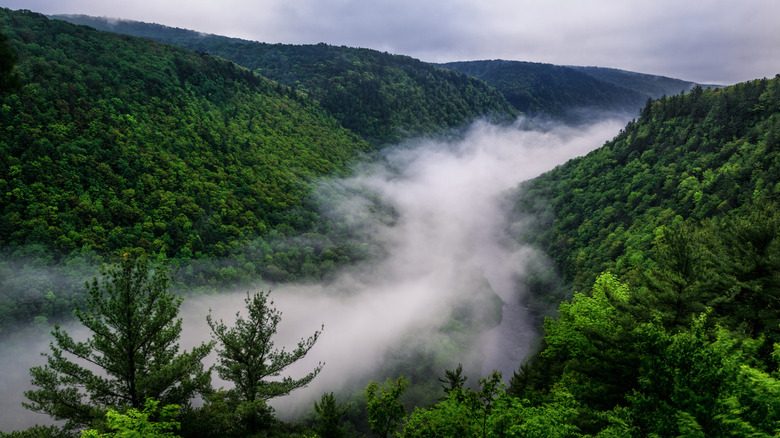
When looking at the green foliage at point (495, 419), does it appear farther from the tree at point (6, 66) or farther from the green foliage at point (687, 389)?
the tree at point (6, 66)

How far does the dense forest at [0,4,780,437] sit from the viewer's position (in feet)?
58.2

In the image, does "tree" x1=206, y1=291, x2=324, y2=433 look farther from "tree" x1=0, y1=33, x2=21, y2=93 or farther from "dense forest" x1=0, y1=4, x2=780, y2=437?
"tree" x1=0, y1=33, x2=21, y2=93

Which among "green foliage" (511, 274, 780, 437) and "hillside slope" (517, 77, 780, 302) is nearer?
"green foliage" (511, 274, 780, 437)

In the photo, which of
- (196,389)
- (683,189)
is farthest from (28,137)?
(683,189)

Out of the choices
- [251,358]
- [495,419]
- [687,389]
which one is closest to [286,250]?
[251,358]

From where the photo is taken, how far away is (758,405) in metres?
11.5

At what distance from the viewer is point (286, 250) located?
10438 cm

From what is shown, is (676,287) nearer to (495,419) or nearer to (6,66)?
(495,419)

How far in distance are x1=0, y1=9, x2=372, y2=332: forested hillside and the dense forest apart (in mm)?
465

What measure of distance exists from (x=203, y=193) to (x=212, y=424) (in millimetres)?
84450

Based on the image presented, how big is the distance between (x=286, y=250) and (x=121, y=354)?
8646 centimetres

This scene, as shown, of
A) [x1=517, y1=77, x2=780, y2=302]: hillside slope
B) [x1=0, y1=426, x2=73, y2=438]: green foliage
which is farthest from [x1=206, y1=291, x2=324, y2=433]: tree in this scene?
[x1=517, y1=77, x2=780, y2=302]: hillside slope

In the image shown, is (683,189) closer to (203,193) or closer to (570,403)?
(570,403)

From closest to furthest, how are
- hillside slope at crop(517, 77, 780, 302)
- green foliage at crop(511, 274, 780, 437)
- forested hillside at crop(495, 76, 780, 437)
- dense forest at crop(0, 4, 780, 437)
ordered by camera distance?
green foliage at crop(511, 274, 780, 437) < forested hillside at crop(495, 76, 780, 437) < dense forest at crop(0, 4, 780, 437) < hillside slope at crop(517, 77, 780, 302)
